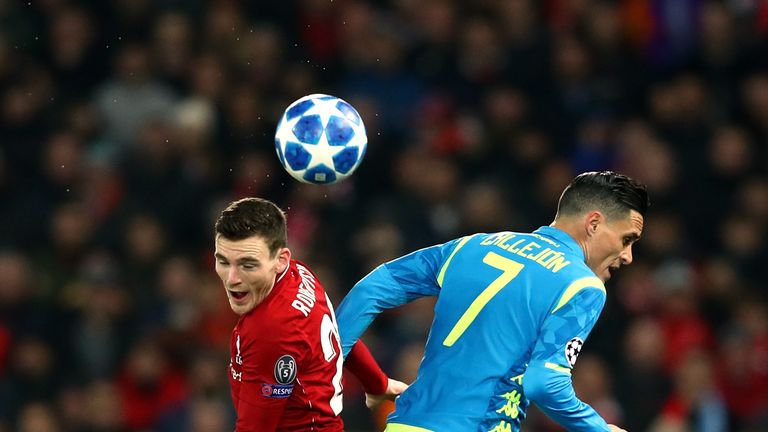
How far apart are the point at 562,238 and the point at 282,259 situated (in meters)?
1.13

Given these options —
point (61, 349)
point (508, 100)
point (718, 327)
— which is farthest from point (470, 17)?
point (61, 349)

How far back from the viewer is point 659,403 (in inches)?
355

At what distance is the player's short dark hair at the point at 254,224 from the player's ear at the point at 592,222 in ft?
4.00

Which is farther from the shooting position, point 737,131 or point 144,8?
point 144,8

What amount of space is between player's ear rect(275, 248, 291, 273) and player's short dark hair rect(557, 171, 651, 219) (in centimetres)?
116

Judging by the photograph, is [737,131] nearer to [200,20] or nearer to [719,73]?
[719,73]

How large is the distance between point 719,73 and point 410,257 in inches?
240

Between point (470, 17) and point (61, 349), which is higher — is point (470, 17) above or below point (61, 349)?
above

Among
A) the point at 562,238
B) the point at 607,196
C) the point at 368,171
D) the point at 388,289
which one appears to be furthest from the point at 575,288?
the point at 368,171

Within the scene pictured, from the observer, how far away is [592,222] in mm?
5184

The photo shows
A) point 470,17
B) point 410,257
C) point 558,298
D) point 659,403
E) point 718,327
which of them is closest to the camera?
point 558,298

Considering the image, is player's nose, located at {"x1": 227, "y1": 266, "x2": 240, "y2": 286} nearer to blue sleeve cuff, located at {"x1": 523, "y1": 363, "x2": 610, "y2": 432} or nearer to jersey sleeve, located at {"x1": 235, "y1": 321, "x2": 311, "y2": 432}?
jersey sleeve, located at {"x1": 235, "y1": 321, "x2": 311, "y2": 432}

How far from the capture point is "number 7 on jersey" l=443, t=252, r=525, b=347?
16.4 ft

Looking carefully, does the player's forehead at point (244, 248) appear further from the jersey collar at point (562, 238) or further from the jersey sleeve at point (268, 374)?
the jersey collar at point (562, 238)
